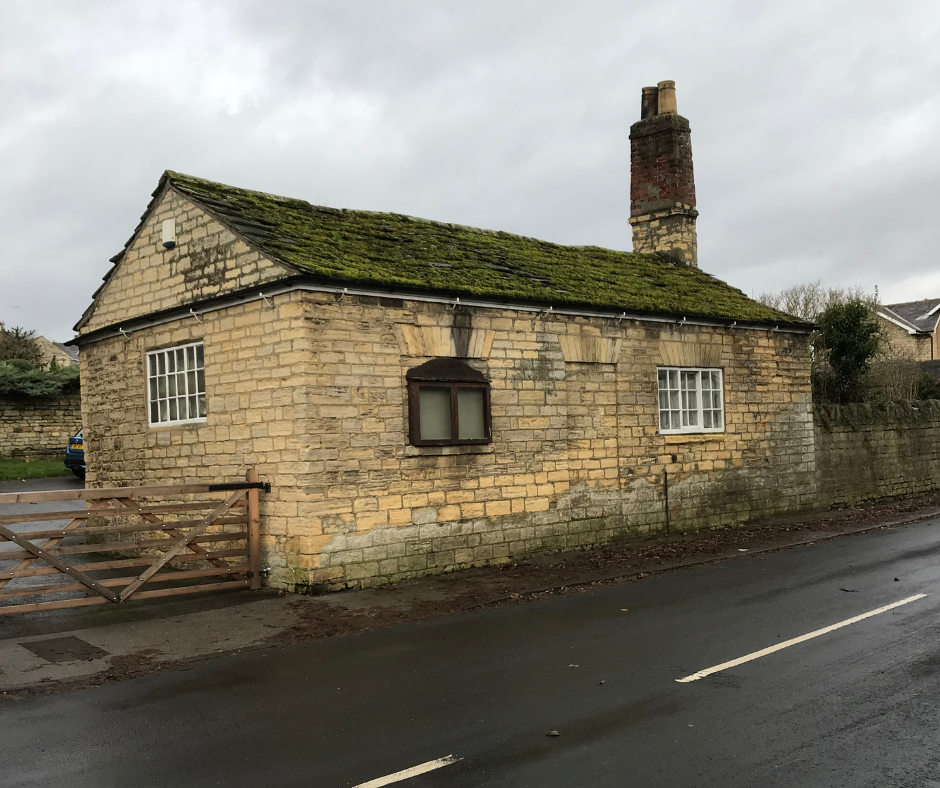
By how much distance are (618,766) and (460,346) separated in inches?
308

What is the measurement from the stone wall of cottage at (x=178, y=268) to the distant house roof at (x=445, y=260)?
21cm

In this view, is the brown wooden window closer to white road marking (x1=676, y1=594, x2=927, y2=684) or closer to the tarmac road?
the tarmac road

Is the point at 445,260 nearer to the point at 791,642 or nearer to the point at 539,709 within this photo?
the point at 791,642

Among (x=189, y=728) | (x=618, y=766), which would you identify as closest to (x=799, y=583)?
(x=618, y=766)

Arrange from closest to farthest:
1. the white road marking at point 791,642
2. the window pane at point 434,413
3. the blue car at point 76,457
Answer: the white road marking at point 791,642
the window pane at point 434,413
the blue car at point 76,457

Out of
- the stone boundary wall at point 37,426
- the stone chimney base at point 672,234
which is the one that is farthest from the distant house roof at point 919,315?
the stone boundary wall at point 37,426

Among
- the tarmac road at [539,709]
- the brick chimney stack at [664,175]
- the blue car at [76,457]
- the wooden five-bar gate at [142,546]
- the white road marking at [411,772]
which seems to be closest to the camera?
the white road marking at [411,772]

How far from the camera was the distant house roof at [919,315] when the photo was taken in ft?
175

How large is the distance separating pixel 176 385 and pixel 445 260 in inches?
171

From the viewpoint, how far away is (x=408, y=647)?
317 inches

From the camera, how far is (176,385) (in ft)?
42.2

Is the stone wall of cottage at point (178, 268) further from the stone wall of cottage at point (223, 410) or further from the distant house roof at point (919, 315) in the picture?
the distant house roof at point (919, 315)

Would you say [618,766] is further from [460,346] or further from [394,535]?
[460,346]

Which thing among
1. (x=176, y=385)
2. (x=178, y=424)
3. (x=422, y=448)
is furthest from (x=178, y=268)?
(x=422, y=448)
